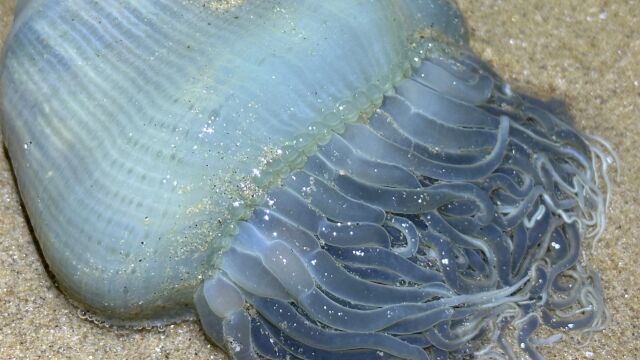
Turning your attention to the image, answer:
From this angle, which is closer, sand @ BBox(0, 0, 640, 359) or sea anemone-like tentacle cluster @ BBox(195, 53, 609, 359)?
sea anemone-like tentacle cluster @ BBox(195, 53, 609, 359)

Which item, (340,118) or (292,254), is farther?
(340,118)

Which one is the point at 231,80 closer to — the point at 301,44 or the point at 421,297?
the point at 301,44

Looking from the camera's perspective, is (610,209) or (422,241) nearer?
(422,241)

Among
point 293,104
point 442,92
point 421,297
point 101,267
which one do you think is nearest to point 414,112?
point 442,92

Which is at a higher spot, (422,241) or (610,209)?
(422,241)

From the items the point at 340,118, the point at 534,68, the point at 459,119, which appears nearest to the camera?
the point at 340,118

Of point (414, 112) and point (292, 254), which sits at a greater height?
point (414, 112)
